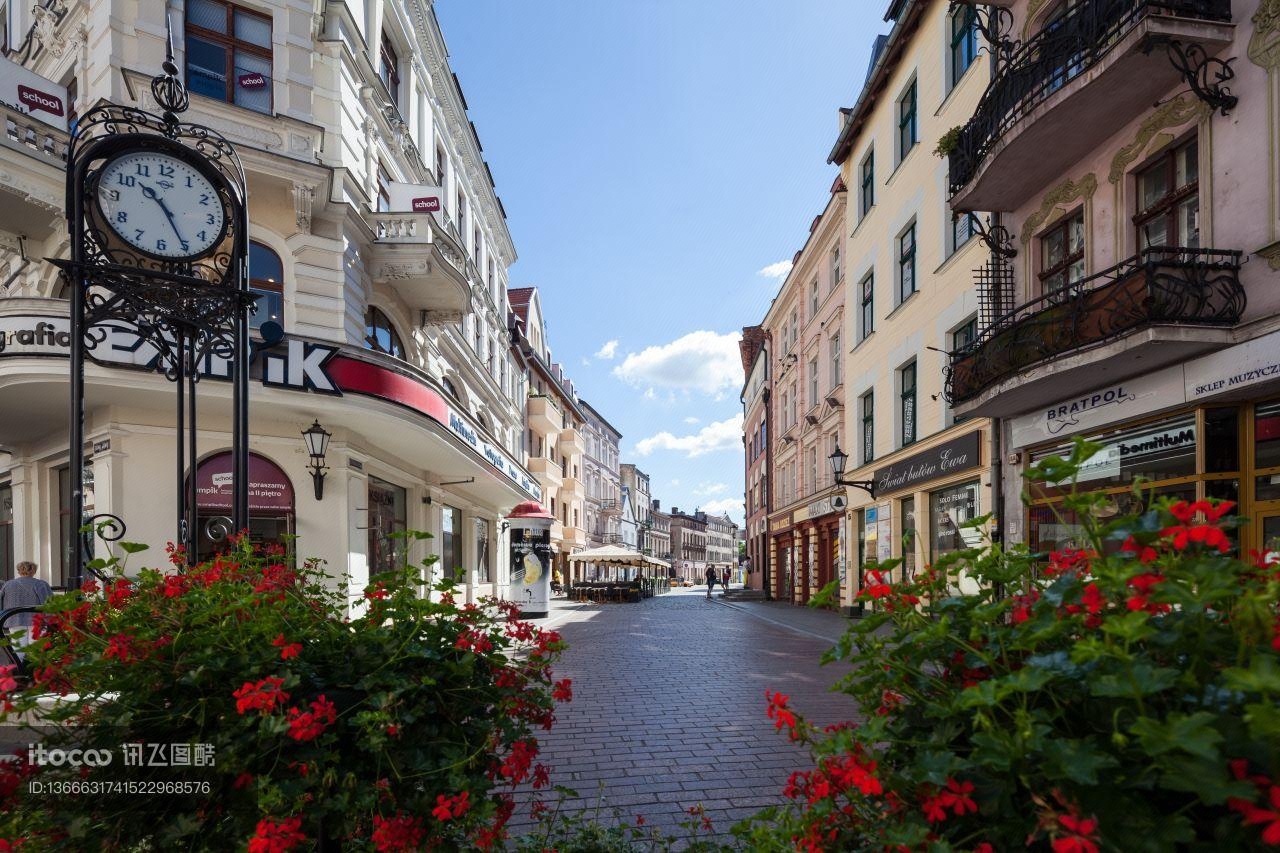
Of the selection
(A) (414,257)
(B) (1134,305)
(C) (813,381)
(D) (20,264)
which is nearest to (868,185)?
(C) (813,381)

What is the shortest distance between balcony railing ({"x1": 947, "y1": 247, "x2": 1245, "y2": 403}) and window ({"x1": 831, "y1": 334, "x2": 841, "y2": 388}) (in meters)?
12.3

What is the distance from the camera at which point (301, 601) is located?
2.38 m

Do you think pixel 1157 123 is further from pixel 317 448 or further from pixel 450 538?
pixel 450 538

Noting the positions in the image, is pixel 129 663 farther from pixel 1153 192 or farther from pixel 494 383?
pixel 494 383

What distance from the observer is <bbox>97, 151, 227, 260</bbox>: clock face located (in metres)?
4.45

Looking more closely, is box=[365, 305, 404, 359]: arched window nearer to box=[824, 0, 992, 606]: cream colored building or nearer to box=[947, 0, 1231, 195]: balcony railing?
box=[824, 0, 992, 606]: cream colored building

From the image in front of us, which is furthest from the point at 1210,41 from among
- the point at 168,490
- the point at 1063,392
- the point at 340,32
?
the point at 168,490

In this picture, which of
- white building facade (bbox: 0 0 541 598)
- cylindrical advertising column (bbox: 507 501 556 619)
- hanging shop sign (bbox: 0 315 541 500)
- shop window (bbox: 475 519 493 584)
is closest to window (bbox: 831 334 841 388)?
cylindrical advertising column (bbox: 507 501 556 619)

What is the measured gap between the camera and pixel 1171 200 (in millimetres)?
8391

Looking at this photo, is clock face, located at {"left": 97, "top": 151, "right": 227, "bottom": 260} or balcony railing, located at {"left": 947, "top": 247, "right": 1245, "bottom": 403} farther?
balcony railing, located at {"left": 947, "top": 247, "right": 1245, "bottom": 403}

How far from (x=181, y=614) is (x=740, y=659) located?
961 cm

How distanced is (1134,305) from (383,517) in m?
12.8

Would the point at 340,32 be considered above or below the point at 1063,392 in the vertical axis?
above

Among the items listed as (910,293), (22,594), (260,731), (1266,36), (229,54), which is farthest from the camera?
(910,293)
